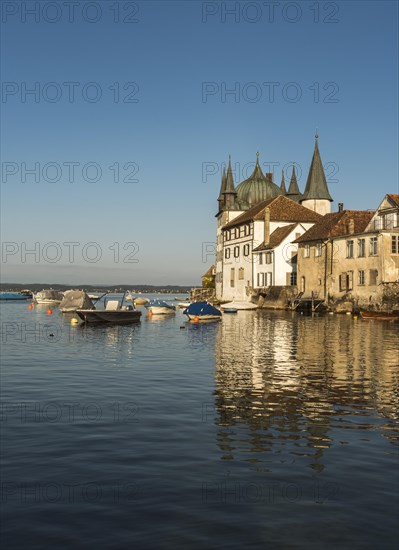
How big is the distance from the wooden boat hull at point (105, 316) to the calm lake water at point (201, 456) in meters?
30.3

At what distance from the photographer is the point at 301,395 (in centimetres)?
1833

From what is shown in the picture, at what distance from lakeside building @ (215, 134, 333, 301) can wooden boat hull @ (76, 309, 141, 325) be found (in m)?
→ 34.8

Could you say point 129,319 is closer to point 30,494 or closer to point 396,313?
point 396,313

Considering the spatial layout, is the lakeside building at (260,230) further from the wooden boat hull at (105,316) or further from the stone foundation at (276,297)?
the wooden boat hull at (105,316)

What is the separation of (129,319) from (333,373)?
3712 cm

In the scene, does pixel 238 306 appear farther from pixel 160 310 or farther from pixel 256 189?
pixel 256 189

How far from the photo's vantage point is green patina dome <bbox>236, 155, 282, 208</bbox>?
11900 centimetres

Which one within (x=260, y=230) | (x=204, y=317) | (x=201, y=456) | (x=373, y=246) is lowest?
(x=201, y=456)

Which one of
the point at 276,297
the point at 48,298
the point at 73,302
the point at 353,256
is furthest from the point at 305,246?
the point at 48,298

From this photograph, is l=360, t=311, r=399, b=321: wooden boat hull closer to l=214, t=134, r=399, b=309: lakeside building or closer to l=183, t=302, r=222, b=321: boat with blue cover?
l=214, t=134, r=399, b=309: lakeside building

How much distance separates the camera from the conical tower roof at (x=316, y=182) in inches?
4119

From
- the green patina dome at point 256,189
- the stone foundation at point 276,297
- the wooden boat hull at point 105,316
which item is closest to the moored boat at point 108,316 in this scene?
the wooden boat hull at point 105,316

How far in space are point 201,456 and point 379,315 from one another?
173 ft

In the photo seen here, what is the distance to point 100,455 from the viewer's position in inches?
469
